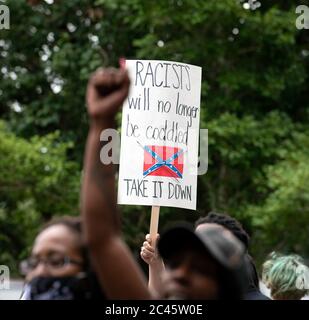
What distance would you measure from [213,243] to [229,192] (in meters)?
12.4

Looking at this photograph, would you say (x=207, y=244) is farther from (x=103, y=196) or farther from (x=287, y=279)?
(x=287, y=279)

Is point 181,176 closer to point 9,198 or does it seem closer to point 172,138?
point 172,138

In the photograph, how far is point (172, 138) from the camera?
6.12 metres

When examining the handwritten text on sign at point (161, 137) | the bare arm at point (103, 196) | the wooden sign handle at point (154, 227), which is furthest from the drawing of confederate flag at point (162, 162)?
the bare arm at point (103, 196)

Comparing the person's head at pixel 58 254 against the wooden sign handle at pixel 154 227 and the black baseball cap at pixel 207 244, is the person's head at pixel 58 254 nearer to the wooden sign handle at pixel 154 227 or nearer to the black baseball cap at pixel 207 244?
the black baseball cap at pixel 207 244

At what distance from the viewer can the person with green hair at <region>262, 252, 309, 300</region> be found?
4828 millimetres

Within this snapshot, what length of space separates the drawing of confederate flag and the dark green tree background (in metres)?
7.35

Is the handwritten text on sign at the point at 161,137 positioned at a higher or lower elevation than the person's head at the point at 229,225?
higher

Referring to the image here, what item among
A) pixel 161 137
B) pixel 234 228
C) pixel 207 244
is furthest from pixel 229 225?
pixel 207 244
